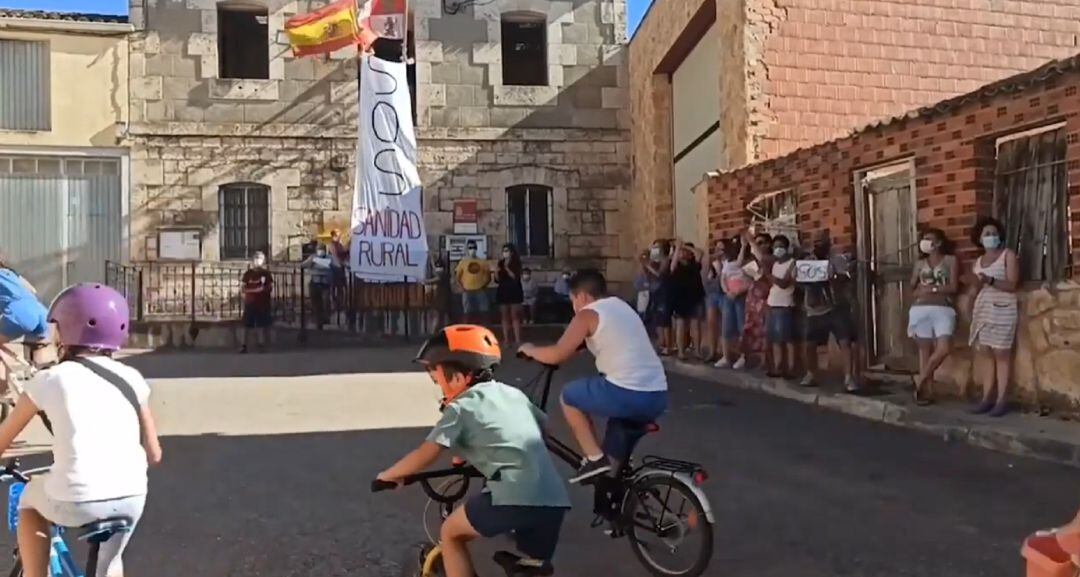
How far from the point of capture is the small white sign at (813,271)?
33.0 ft

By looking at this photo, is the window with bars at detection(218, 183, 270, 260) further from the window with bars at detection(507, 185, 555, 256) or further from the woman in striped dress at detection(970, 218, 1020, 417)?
the woman in striped dress at detection(970, 218, 1020, 417)

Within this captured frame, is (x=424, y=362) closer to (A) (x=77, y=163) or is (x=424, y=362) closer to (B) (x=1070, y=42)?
(B) (x=1070, y=42)

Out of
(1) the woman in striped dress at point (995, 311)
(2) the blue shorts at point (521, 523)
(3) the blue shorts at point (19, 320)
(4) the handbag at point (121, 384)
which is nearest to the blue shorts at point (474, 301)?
(3) the blue shorts at point (19, 320)

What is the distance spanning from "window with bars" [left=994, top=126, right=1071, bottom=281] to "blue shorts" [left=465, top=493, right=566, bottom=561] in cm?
650

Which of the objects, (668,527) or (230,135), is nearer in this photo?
(668,527)

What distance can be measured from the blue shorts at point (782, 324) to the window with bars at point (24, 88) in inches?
580

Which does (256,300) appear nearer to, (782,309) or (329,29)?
(329,29)

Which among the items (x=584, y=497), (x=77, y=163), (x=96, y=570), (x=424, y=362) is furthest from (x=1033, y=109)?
(x=77, y=163)

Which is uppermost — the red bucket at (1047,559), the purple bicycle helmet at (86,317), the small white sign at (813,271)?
the small white sign at (813,271)

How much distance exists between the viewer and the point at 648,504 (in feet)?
15.8

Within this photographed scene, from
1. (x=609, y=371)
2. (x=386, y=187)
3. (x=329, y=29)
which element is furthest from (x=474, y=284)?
(x=609, y=371)

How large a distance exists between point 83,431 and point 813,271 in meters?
8.03

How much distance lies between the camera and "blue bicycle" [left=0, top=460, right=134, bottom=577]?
3.21 meters

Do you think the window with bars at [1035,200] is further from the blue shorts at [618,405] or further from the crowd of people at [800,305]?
the blue shorts at [618,405]
